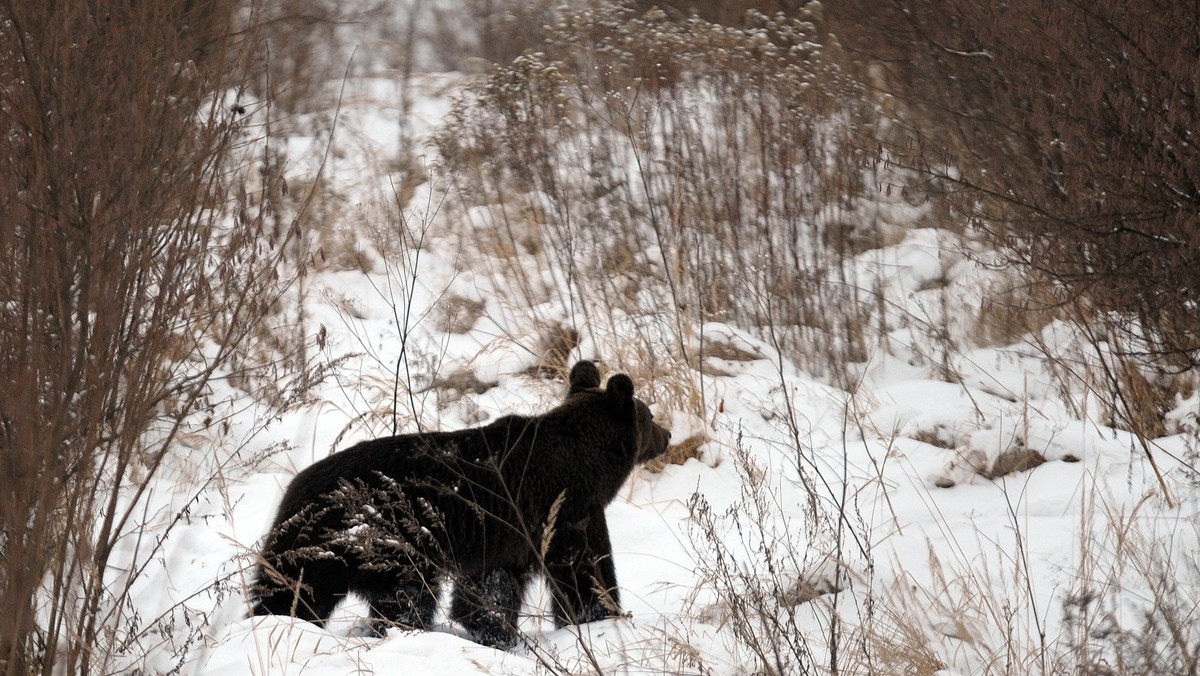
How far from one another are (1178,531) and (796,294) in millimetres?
3846

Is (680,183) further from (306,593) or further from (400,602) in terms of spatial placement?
(306,593)

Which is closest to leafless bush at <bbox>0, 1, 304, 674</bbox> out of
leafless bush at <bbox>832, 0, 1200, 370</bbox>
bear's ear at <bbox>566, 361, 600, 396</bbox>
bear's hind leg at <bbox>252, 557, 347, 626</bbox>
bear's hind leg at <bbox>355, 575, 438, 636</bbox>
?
bear's hind leg at <bbox>252, 557, 347, 626</bbox>

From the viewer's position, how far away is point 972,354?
24.9ft

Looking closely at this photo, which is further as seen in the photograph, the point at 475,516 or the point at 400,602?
the point at 475,516

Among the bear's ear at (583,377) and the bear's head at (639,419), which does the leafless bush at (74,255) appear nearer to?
the bear's head at (639,419)

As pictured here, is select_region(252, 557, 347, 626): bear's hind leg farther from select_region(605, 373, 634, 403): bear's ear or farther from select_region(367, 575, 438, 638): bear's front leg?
select_region(605, 373, 634, 403): bear's ear

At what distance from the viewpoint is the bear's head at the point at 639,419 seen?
190 inches

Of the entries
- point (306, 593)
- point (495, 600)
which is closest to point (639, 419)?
point (495, 600)

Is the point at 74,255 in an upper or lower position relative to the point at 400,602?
upper

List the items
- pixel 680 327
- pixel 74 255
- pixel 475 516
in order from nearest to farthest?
pixel 74 255 → pixel 475 516 → pixel 680 327

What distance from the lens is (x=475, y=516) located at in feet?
13.9

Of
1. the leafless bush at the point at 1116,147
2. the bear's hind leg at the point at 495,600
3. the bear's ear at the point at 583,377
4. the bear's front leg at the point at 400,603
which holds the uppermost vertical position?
the leafless bush at the point at 1116,147

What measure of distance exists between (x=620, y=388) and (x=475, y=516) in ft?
3.17

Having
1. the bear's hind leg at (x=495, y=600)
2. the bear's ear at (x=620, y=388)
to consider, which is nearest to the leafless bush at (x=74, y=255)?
the bear's hind leg at (x=495, y=600)
